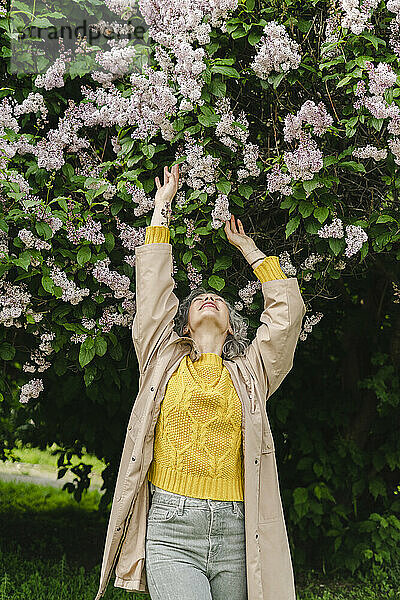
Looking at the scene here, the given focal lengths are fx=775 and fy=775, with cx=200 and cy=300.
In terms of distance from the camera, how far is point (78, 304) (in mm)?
3297

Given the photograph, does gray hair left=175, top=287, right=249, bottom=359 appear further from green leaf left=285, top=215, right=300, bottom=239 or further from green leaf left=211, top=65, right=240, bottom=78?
green leaf left=211, top=65, right=240, bottom=78

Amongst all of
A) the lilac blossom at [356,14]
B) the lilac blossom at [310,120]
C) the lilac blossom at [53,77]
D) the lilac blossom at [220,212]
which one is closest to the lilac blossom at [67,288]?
the lilac blossom at [220,212]

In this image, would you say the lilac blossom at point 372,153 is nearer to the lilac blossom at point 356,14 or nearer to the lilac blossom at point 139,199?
the lilac blossom at point 356,14

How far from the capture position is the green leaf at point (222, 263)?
3268 millimetres

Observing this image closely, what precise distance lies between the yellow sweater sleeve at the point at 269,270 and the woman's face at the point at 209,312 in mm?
185

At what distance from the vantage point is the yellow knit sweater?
265 centimetres

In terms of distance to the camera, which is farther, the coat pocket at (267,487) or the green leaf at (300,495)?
the green leaf at (300,495)

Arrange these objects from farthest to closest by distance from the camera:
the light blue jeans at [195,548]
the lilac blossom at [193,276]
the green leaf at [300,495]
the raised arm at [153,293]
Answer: the green leaf at [300,495] < the lilac blossom at [193,276] < the raised arm at [153,293] < the light blue jeans at [195,548]

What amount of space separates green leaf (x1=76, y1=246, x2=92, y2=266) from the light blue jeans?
98 cm

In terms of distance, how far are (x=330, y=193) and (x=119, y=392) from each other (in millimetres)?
2099

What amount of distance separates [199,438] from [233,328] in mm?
553

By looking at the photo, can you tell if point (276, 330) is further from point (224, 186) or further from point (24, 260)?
point (24, 260)

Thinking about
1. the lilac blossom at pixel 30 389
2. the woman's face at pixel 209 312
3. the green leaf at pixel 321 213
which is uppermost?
the green leaf at pixel 321 213

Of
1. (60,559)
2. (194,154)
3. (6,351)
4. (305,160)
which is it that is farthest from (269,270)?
(60,559)
